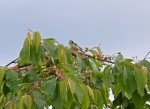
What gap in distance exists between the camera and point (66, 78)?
84.3 inches

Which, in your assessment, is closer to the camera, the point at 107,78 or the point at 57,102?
the point at 57,102

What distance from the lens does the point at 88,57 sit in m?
2.89

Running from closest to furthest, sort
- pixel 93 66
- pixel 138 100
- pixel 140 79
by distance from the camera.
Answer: pixel 140 79, pixel 138 100, pixel 93 66

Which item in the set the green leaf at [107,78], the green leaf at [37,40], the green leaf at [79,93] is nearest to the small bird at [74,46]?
the green leaf at [107,78]

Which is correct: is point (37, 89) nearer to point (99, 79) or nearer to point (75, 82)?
point (75, 82)

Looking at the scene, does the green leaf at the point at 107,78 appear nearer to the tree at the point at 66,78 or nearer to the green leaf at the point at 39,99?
the tree at the point at 66,78

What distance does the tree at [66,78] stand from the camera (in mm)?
2129

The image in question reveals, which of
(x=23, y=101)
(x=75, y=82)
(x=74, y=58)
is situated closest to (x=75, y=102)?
(x=75, y=82)

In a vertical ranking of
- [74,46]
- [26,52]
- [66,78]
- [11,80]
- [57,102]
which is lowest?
[57,102]

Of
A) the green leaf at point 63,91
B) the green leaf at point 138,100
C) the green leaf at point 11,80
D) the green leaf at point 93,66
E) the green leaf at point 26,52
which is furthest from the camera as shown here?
the green leaf at point 93,66

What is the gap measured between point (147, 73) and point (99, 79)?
357 millimetres

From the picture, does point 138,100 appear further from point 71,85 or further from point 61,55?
point 71,85

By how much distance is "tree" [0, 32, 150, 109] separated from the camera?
6.98 ft

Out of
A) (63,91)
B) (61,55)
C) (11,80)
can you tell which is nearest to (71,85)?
(63,91)
